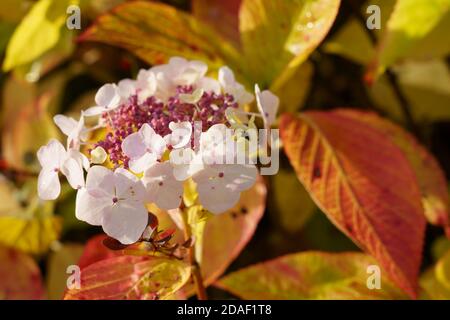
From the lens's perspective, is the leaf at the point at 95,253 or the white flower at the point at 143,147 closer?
the white flower at the point at 143,147

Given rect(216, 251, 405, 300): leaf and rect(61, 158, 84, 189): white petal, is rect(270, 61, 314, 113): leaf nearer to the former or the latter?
rect(216, 251, 405, 300): leaf

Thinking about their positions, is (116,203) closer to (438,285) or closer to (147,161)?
(147,161)

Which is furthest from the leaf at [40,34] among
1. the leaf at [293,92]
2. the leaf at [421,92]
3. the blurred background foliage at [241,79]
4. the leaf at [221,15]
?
the leaf at [421,92]

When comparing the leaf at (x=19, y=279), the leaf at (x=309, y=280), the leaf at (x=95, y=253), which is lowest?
the leaf at (x=19, y=279)

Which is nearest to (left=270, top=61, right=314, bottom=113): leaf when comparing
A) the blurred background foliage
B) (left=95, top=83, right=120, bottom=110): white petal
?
the blurred background foliage

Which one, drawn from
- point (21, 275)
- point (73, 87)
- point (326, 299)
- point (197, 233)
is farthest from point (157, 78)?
point (73, 87)

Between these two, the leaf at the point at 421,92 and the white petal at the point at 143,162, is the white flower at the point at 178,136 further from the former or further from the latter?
the leaf at the point at 421,92

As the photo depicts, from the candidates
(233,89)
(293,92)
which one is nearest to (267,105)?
(233,89)
